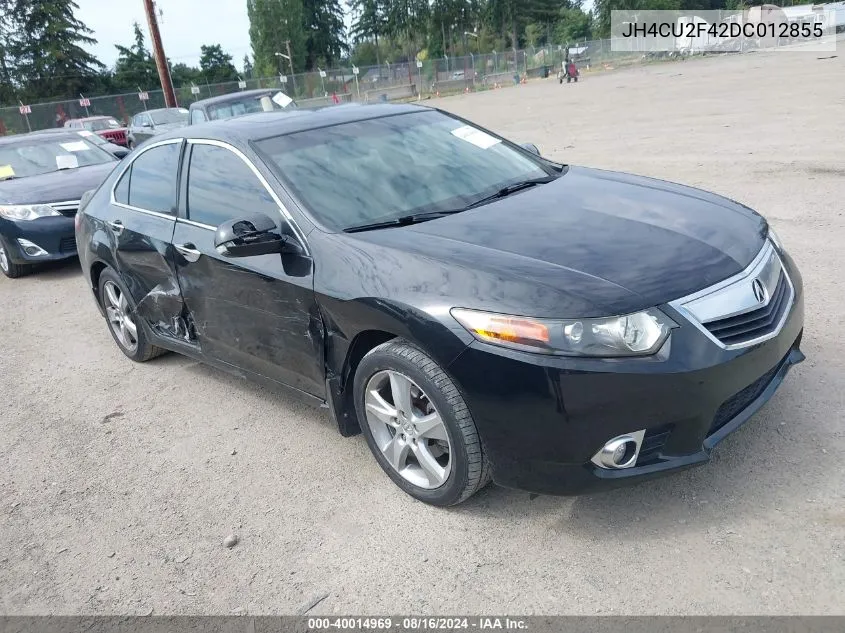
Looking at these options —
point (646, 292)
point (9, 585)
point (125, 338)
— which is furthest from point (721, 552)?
point (125, 338)

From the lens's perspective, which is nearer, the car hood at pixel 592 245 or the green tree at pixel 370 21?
the car hood at pixel 592 245

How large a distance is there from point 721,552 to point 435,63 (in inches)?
1961

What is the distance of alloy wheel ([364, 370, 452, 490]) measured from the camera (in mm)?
2924

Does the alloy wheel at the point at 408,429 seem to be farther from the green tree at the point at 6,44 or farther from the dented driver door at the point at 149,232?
the green tree at the point at 6,44

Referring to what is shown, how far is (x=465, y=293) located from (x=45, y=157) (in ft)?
26.8

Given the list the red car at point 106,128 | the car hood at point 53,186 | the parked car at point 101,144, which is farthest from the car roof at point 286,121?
the red car at point 106,128

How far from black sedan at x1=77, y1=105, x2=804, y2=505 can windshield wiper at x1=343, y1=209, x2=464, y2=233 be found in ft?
0.08

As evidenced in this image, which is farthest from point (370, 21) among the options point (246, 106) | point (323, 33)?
point (246, 106)

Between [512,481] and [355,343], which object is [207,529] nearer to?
[355,343]

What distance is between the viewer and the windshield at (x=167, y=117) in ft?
64.7

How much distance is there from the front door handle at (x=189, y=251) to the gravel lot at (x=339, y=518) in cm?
97

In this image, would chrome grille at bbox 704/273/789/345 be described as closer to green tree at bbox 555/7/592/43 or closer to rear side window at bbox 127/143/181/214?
rear side window at bbox 127/143/181/214

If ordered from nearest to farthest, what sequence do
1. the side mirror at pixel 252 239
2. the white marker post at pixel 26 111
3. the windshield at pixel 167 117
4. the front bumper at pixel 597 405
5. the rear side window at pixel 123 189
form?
1. the front bumper at pixel 597 405
2. the side mirror at pixel 252 239
3. the rear side window at pixel 123 189
4. the windshield at pixel 167 117
5. the white marker post at pixel 26 111

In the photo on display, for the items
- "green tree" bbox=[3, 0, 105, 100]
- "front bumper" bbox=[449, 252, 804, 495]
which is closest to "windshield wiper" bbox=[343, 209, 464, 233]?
"front bumper" bbox=[449, 252, 804, 495]
